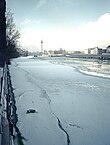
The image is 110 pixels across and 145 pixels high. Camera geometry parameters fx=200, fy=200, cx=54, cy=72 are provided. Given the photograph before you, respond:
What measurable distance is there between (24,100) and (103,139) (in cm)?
491

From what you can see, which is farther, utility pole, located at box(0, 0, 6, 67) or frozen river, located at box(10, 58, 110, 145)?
utility pole, located at box(0, 0, 6, 67)

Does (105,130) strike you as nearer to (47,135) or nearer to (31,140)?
(47,135)

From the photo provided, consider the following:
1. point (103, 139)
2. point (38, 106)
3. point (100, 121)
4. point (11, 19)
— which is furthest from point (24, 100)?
point (11, 19)

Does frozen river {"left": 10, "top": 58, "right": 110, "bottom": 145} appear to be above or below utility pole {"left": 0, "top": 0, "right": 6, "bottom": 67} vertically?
below

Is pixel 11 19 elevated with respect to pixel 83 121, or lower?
elevated

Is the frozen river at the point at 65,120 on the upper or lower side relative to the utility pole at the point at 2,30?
lower

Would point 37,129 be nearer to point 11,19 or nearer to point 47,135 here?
point 47,135

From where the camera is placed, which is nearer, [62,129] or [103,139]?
[103,139]

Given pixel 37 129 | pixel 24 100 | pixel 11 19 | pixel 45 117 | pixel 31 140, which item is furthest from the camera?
pixel 11 19

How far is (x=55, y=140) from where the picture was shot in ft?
17.1

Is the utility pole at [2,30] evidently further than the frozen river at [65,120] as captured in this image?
Yes

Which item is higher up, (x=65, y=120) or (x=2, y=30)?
(x=2, y=30)

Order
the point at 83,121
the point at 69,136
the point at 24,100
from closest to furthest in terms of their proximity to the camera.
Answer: the point at 69,136, the point at 83,121, the point at 24,100

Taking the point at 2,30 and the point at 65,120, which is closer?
the point at 65,120
